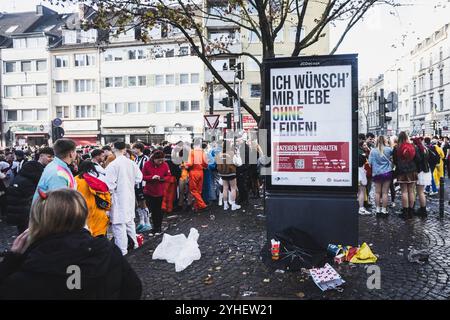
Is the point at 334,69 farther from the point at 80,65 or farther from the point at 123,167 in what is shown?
the point at 80,65

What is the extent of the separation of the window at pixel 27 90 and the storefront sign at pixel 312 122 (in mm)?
53653

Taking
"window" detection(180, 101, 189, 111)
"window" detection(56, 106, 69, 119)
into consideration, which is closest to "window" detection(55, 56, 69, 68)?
"window" detection(56, 106, 69, 119)

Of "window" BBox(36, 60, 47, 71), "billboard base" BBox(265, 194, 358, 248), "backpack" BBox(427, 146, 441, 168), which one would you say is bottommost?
"billboard base" BBox(265, 194, 358, 248)

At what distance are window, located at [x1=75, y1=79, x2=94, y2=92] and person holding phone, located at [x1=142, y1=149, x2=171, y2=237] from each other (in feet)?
149

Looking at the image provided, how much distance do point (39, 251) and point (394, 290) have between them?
4430 mm

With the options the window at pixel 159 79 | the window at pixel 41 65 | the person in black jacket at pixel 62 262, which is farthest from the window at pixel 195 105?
the person in black jacket at pixel 62 262

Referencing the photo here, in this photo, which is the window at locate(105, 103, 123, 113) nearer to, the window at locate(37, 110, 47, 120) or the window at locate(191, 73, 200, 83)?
the window at locate(37, 110, 47, 120)

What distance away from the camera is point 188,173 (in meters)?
12.5

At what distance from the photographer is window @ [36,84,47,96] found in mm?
53247

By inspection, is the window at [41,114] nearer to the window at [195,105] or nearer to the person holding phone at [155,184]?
the window at [195,105]

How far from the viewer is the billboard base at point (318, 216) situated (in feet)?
22.0

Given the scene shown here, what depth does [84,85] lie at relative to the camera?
170ft

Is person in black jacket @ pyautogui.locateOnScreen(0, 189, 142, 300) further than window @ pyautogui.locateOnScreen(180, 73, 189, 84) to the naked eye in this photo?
No
